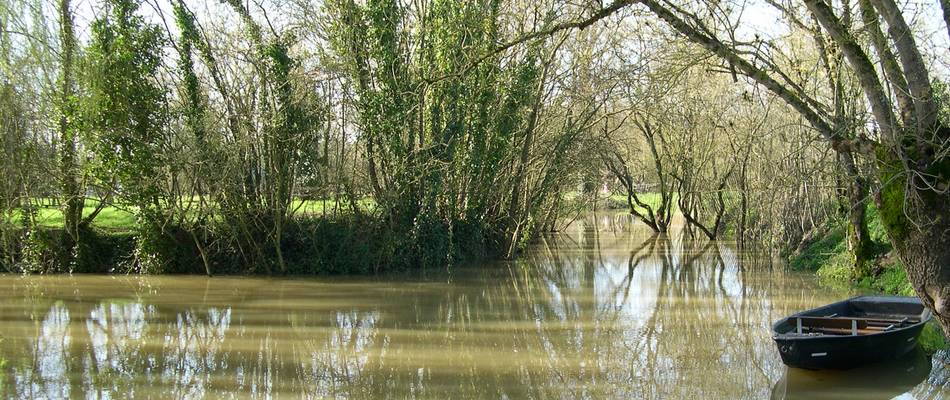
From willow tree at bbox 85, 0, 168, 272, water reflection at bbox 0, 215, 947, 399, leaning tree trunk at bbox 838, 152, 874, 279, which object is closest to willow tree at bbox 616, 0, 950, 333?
water reflection at bbox 0, 215, 947, 399

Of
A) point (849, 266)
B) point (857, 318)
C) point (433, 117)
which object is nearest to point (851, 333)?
point (857, 318)

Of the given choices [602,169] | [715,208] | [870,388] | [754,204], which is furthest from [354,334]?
[715,208]

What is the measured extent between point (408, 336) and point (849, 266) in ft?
32.1

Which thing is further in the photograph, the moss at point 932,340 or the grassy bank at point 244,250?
the grassy bank at point 244,250

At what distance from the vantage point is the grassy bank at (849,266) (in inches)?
433

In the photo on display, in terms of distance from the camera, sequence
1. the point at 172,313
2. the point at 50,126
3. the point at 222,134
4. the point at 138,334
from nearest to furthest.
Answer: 1. the point at 138,334
2. the point at 172,313
3. the point at 50,126
4. the point at 222,134

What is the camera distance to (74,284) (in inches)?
642

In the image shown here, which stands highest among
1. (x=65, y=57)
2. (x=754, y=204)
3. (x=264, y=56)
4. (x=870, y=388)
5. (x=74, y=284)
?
(x=264, y=56)

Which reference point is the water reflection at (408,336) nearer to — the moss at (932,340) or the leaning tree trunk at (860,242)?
the moss at (932,340)

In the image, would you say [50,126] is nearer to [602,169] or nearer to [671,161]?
[602,169]

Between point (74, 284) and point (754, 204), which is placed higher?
point (754, 204)

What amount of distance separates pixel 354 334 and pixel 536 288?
610 centimetres

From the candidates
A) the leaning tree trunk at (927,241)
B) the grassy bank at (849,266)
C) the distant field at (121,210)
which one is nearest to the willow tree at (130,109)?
the distant field at (121,210)

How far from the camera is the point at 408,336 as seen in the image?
36.3 feet
